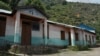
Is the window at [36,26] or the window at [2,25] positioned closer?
the window at [2,25]

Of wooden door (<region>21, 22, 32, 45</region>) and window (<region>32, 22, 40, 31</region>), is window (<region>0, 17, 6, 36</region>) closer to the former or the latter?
wooden door (<region>21, 22, 32, 45</region>)

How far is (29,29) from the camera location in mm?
18797

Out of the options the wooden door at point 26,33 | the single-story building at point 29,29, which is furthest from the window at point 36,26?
the wooden door at point 26,33

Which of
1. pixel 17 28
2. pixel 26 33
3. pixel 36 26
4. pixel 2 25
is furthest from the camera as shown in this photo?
pixel 36 26

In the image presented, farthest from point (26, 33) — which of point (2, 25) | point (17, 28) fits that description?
point (2, 25)

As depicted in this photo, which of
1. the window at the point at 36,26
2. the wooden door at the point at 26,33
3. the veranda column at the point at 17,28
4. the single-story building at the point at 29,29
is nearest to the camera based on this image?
the veranda column at the point at 17,28

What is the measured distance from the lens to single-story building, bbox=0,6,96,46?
640 inches

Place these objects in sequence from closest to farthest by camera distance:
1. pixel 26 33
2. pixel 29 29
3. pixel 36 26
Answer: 1. pixel 26 33
2. pixel 29 29
3. pixel 36 26

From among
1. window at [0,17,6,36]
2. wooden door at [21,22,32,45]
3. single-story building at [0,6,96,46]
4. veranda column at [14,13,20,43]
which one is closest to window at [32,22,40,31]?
single-story building at [0,6,96,46]

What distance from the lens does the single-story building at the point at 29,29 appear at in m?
16.3

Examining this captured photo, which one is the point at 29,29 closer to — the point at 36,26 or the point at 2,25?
the point at 36,26

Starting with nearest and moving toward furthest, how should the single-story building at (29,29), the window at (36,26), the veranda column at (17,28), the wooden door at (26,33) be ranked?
the veranda column at (17,28)
the single-story building at (29,29)
the wooden door at (26,33)
the window at (36,26)

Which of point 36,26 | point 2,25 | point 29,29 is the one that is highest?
point 2,25

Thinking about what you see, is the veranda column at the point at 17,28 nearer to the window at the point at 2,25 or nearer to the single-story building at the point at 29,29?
the single-story building at the point at 29,29
